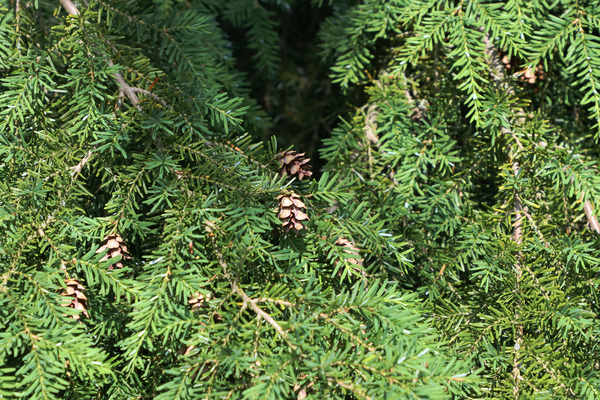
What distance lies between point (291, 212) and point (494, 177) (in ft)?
1.25

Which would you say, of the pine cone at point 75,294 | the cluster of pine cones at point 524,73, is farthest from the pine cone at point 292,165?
the cluster of pine cones at point 524,73

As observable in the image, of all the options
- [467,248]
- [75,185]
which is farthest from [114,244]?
[467,248]

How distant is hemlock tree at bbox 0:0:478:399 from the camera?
0.35 meters

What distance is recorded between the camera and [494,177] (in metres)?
0.64

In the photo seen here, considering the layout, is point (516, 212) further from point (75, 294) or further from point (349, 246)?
point (75, 294)

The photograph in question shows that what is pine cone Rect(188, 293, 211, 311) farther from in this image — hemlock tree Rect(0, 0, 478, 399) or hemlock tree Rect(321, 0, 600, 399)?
hemlock tree Rect(321, 0, 600, 399)

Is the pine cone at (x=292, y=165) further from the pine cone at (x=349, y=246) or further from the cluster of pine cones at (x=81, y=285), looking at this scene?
the cluster of pine cones at (x=81, y=285)

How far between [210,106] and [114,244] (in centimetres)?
18

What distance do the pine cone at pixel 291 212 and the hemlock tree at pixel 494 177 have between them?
79 millimetres

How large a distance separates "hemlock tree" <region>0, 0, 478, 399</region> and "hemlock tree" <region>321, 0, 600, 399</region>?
0.06 m

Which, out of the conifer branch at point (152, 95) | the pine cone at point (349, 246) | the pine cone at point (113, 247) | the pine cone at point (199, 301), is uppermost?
→ the conifer branch at point (152, 95)

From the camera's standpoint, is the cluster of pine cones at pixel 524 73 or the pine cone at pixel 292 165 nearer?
the pine cone at pixel 292 165

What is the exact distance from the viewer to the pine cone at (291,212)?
414 mm

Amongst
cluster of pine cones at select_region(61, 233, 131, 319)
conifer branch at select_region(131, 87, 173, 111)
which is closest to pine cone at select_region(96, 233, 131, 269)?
cluster of pine cones at select_region(61, 233, 131, 319)
